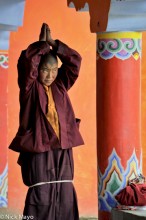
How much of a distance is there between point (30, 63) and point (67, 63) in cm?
36

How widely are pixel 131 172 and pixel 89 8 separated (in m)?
1.30

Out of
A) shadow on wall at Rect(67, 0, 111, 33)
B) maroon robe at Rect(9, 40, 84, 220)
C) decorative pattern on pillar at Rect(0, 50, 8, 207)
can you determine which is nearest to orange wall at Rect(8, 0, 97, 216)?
decorative pattern on pillar at Rect(0, 50, 8, 207)

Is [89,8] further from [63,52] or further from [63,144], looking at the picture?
[63,144]

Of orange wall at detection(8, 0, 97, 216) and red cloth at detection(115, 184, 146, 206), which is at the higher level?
orange wall at detection(8, 0, 97, 216)

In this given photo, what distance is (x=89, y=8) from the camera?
6141 mm

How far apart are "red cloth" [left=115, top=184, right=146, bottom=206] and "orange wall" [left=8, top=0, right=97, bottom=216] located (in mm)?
2621

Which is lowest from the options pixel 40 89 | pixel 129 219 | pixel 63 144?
pixel 129 219

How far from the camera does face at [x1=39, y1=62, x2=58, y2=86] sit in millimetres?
5312

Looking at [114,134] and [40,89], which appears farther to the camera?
[114,134]

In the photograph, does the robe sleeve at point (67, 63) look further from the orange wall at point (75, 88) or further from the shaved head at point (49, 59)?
the orange wall at point (75, 88)

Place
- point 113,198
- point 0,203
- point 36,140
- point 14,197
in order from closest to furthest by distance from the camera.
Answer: point 36,140 < point 113,198 < point 0,203 < point 14,197

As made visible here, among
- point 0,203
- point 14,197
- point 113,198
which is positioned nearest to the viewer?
point 113,198

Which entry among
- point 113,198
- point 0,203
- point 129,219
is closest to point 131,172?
point 113,198

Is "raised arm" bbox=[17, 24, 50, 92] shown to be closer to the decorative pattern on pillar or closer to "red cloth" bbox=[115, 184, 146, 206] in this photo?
"red cloth" bbox=[115, 184, 146, 206]
